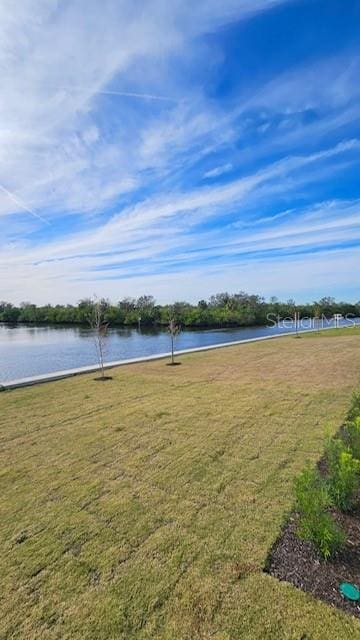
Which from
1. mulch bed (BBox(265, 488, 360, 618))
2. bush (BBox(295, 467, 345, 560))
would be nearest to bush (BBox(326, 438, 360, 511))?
mulch bed (BBox(265, 488, 360, 618))

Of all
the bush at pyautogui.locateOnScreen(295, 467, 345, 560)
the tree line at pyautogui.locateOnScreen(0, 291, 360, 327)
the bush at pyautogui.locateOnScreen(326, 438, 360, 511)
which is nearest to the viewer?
the bush at pyautogui.locateOnScreen(295, 467, 345, 560)

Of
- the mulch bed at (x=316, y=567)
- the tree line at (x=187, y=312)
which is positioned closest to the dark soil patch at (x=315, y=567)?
the mulch bed at (x=316, y=567)

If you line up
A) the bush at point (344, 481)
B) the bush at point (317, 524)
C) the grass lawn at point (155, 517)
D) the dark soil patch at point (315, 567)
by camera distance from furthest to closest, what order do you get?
the bush at point (344, 481)
the bush at point (317, 524)
the dark soil patch at point (315, 567)
the grass lawn at point (155, 517)

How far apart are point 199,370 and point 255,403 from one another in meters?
3.54

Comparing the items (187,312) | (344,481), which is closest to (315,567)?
(344,481)

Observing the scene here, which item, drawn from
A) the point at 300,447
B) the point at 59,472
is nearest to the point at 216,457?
the point at 300,447

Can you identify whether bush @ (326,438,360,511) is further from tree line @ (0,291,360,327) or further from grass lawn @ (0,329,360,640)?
Result: tree line @ (0,291,360,327)

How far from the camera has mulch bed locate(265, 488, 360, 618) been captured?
1754 mm

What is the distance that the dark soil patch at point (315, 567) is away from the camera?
5.75ft

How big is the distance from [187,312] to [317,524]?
4419 centimetres

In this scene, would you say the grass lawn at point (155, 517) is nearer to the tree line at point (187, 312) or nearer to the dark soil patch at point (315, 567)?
the dark soil patch at point (315, 567)

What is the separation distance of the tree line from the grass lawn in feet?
102

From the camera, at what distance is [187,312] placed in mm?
46125

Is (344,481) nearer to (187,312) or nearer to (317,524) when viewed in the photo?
(317,524)
